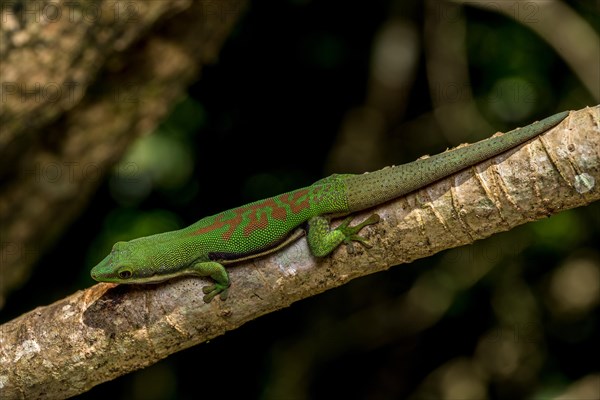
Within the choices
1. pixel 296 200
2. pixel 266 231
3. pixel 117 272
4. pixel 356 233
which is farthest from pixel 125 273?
pixel 356 233

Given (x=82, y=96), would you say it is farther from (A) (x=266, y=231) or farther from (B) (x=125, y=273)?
(A) (x=266, y=231)

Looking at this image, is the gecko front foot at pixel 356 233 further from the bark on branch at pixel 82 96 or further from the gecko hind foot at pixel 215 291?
the bark on branch at pixel 82 96

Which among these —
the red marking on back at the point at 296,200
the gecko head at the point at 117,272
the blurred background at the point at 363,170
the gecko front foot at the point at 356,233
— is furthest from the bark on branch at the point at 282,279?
the blurred background at the point at 363,170

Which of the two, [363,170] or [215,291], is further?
[363,170]

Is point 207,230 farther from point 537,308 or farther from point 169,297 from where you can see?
point 537,308

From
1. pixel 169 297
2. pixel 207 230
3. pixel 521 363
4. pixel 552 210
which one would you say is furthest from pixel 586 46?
pixel 169 297

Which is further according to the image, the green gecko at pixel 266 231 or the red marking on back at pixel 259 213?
the red marking on back at pixel 259 213

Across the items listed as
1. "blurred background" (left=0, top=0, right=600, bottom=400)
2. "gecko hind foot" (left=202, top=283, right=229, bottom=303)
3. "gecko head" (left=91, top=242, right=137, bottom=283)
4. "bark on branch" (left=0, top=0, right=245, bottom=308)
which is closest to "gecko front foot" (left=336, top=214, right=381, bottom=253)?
"gecko hind foot" (left=202, top=283, right=229, bottom=303)

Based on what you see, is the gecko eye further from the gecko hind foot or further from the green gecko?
the gecko hind foot
